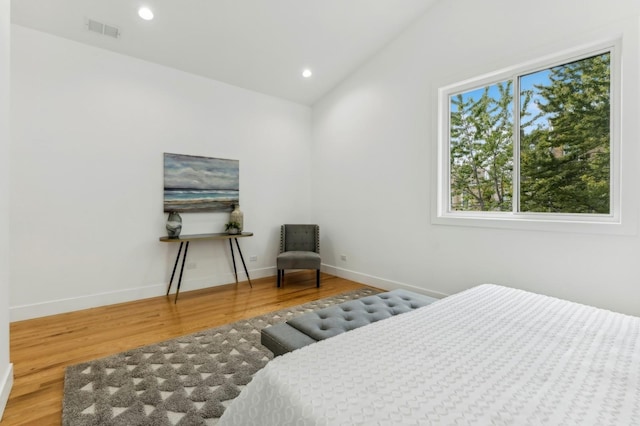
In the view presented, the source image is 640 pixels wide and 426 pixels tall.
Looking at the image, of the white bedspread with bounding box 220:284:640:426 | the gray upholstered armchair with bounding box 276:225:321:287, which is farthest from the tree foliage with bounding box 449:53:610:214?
the gray upholstered armchair with bounding box 276:225:321:287

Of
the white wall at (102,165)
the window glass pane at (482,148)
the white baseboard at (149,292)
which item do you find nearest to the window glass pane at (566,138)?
the window glass pane at (482,148)

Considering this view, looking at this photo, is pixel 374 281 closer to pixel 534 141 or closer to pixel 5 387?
pixel 534 141

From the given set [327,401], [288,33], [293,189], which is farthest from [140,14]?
[327,401]

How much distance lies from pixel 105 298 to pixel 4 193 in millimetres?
2086

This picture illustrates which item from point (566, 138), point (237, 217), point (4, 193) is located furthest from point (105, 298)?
point (566, 138)

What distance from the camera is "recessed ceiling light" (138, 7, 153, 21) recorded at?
3.06m

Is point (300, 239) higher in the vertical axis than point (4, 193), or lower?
lower

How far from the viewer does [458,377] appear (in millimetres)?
1073

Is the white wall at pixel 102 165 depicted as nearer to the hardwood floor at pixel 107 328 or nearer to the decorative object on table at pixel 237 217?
the decorative object on table at pixel 237 217

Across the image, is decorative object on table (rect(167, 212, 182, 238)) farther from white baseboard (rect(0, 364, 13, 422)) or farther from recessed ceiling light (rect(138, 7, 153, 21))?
recessed ceiling light (rect(138, 7, 153, 21))

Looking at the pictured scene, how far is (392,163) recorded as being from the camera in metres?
4.11

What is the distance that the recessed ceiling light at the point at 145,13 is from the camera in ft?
10.0

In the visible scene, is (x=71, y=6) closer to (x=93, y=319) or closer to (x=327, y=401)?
(x=93, y=319)

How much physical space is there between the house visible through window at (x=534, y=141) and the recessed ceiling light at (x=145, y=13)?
3.32 meters
